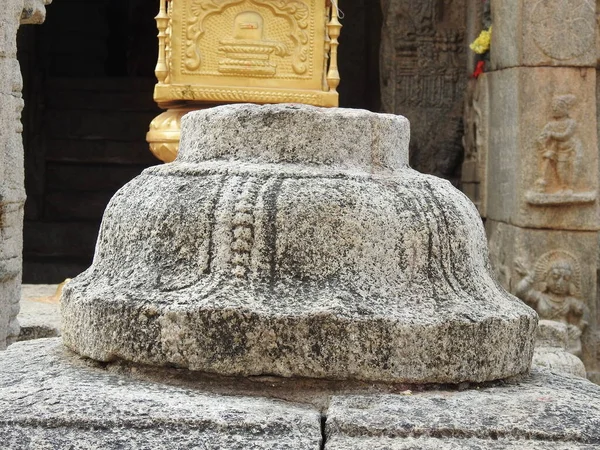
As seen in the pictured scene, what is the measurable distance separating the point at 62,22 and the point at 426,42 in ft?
13.1

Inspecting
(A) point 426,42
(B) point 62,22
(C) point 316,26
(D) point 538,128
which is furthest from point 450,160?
(B) point 62,22

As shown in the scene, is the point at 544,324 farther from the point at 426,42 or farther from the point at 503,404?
the point at 503,404

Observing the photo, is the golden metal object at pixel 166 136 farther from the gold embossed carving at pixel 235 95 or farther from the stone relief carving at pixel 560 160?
the stone relief carving at pixel 560 160

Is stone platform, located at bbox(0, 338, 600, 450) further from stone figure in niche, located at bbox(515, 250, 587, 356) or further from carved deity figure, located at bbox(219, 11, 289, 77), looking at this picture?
stone figure in niche, located at bbox(515, 250, 587, 356)

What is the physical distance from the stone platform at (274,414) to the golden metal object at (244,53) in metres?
3.49

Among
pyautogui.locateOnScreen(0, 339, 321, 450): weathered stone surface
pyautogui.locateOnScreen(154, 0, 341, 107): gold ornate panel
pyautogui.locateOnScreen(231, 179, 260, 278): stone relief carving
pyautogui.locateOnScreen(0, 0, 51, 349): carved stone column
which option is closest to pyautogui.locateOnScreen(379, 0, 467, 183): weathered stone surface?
pyautogui.locateOnScreen(154, 0, 341, 107): gold ornate panel

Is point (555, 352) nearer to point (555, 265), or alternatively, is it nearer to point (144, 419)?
point (555, 265)

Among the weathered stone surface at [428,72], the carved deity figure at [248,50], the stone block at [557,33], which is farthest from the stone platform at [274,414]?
the weathered stone surface at [428,72]

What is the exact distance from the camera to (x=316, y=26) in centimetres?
594

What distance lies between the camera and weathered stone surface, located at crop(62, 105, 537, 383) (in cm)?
234

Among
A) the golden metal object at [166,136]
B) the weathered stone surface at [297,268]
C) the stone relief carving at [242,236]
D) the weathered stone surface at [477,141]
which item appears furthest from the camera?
the weathered stone surface at [477,141]

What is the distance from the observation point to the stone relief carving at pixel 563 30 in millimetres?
6656

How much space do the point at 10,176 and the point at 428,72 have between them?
4.32 m

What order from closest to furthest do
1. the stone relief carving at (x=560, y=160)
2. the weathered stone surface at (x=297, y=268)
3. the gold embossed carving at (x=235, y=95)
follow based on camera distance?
1. the weathered stone surface at (x=297, y=268)
2. the gold embossed carving at (x=235, y=95)
3. the stone relief carving at (x=560, y=160)
